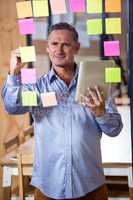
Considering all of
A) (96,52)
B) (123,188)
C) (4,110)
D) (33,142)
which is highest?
(96,52)

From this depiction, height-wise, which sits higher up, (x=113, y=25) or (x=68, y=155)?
(x=113, y=25)

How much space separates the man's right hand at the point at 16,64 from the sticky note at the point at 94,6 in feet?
1.22

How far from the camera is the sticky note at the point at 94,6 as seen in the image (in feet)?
4.90

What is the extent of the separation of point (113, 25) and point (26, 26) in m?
Answer: 0.39

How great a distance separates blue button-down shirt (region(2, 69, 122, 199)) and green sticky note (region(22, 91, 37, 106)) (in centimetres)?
2

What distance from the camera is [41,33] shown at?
1.54 meters

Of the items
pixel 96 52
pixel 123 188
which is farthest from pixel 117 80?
pixel 123 188

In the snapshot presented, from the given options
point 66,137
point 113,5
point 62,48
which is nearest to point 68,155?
point 66,137

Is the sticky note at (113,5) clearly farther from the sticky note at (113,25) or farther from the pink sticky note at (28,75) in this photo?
the pink sticky note at (28,75)

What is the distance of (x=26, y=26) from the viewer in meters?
1.55

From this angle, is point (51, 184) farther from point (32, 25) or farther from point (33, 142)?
point (32, 25)

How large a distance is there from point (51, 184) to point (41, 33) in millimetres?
677

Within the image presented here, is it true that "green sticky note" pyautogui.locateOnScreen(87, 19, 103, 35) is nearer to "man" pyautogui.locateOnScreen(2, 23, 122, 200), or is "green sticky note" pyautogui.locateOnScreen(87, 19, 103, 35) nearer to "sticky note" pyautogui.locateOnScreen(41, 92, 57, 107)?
"man" pyautogui.locateOnScreen(2, 23, 122, 200)

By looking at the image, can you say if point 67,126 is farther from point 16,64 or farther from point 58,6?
point 58,6
